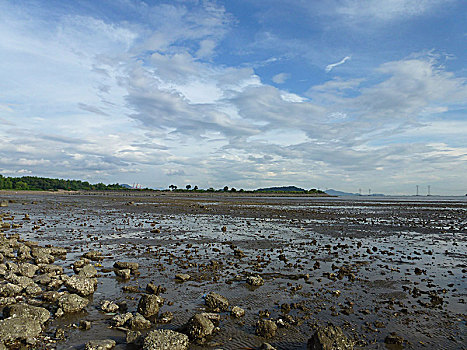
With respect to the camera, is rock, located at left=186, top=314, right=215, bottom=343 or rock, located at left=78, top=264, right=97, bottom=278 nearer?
rock, located at left=186, top=314, right=215, bottom=343

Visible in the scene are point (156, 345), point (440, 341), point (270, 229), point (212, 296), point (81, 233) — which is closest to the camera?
point (156, 345)

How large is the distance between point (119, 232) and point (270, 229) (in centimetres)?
1370

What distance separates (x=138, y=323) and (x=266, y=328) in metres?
3.55

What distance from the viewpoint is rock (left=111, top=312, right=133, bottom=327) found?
8367mm

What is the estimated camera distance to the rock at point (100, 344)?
6.98m

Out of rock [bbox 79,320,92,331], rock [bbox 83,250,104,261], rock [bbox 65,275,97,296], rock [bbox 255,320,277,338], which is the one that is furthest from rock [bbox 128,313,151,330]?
rock [bbox 83,250,104,261]

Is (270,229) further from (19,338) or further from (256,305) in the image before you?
(19,338)

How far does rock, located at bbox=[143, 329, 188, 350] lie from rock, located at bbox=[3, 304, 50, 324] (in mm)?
3471

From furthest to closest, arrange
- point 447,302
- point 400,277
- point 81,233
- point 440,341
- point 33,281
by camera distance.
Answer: point 81,233
point 400,277
point 33,281
point 447,302
point 440,341

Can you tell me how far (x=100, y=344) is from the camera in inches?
279

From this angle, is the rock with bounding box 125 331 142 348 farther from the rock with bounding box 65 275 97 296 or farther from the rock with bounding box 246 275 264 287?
the rock with bounding box 246 275 264 287

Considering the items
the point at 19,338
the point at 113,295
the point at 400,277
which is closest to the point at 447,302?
the point at 400,277

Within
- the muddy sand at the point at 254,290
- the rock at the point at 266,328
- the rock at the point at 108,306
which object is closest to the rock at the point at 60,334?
the muddy sand at the point at 254,290

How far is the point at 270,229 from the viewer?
94.9ft
